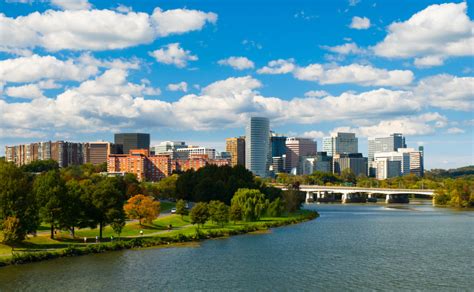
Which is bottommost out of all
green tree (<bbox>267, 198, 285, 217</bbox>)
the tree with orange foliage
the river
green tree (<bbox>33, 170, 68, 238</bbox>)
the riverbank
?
the river

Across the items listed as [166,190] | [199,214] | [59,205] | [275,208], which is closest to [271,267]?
[59,205]

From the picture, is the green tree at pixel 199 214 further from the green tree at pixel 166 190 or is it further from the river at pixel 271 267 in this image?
the green tree at pixel 166 190

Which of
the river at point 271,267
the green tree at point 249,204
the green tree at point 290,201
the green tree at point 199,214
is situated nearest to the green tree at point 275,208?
the green tree at point 249,204

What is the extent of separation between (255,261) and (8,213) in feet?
103

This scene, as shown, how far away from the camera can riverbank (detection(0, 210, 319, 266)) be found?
70.6 m

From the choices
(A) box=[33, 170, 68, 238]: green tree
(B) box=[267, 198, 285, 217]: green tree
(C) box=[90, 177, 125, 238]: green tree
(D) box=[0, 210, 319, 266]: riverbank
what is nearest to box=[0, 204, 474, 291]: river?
(D) box=[0, 210, 319, 266]: riverbank

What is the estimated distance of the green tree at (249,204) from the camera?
409 ft

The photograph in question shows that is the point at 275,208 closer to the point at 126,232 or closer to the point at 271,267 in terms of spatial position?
the point at 126,232

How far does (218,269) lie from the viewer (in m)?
67.6

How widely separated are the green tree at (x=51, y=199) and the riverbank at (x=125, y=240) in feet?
9.83

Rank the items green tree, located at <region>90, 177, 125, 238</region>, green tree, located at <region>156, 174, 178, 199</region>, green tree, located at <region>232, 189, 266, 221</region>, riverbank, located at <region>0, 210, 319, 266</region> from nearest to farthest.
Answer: riverbank, located at <region>0, 210, 319, 266</region>
green tree, located at <region>90, 177, 125, 238</region>
green tree, located at <region>232, 189, 266, 221</region>
green tree, located at <region>156, 174, 178, 199</region>

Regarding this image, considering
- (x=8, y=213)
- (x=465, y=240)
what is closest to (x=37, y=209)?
(x=8, y=213)

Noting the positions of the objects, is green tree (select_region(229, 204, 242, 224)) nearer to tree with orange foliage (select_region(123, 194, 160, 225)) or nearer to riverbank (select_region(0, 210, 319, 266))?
riverbank (select_region(0, 210, 319, 266))

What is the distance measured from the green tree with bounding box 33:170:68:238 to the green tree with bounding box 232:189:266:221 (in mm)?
47256
